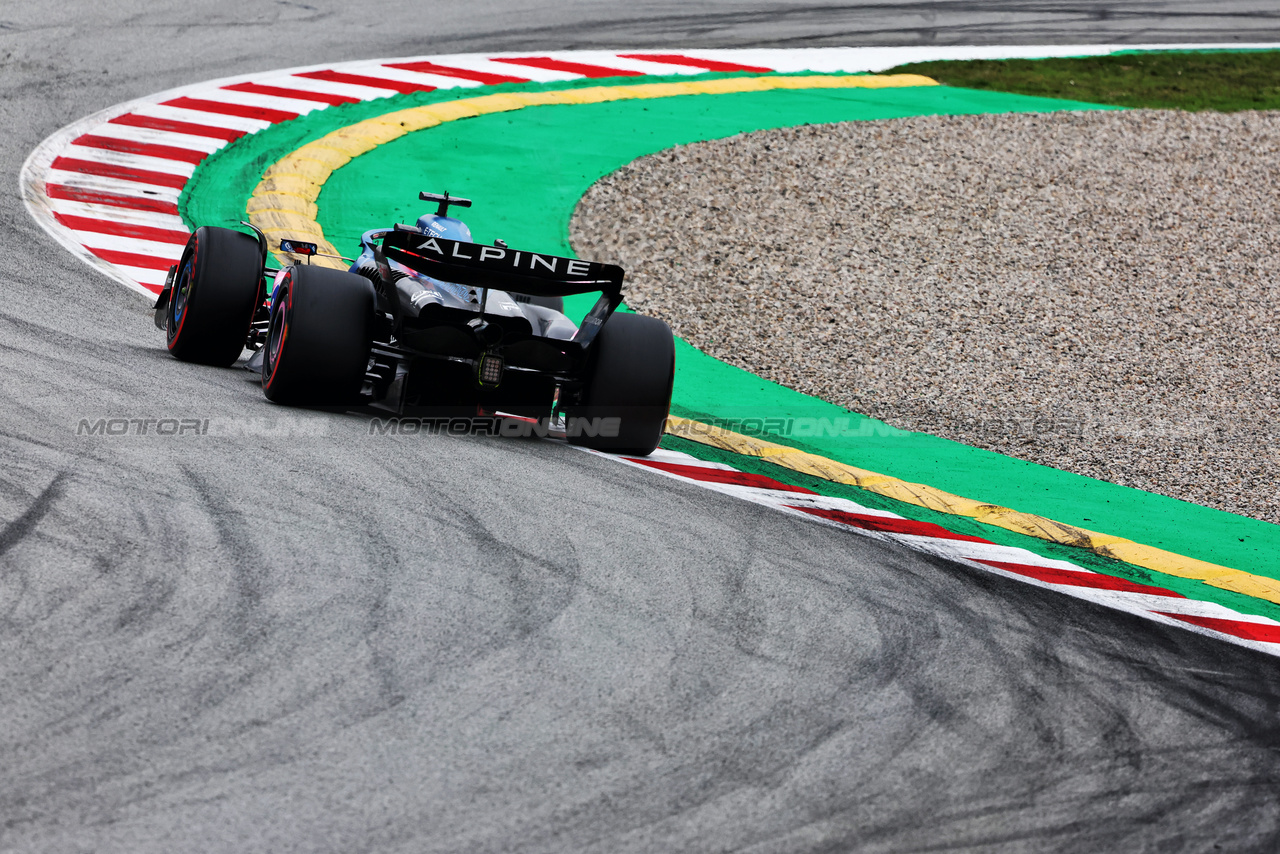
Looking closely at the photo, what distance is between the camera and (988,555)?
6.87 m

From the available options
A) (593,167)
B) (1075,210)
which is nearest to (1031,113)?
(1075,210)

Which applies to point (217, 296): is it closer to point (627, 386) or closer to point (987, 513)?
point (627, 386)

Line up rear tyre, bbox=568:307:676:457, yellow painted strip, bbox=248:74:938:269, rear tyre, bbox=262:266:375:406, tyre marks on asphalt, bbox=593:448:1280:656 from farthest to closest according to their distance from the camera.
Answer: yellow painted strip, bbox=248:74:938:269, rear tyre, bbox=568:307:676:457, rear tyre, bbox=262:266:375:406, tyre marks on asphalt, bbox=593:448:1280:656

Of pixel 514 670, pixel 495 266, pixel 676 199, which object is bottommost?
pixel 514 670

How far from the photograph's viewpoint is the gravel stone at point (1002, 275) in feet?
32.4

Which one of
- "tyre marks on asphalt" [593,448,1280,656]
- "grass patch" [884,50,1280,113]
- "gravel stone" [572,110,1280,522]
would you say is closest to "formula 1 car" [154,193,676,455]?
"tyre marks on asphalt" [593,448,1280,656]

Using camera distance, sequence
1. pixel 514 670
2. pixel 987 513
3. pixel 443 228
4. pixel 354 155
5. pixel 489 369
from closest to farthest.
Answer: pixel 514 670, pixel 489 369, pixel 987 513, pixel 443 228, pixel 354 155

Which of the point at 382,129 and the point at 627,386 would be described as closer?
the point at 627,386

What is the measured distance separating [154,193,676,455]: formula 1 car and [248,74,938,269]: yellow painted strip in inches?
61.0

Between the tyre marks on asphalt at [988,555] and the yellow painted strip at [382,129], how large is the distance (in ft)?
12.2

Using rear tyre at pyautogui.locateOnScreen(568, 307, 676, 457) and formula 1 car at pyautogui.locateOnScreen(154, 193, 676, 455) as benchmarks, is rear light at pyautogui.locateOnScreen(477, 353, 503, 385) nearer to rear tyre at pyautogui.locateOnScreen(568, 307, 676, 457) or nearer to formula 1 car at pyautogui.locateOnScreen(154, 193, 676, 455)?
formula 1 car at pyautogui.locateOnScreen(154, 193, 676, 455)

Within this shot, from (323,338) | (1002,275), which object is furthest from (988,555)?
(1002,275)

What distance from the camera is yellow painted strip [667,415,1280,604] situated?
7180 millimetres

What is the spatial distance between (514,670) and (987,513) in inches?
165
